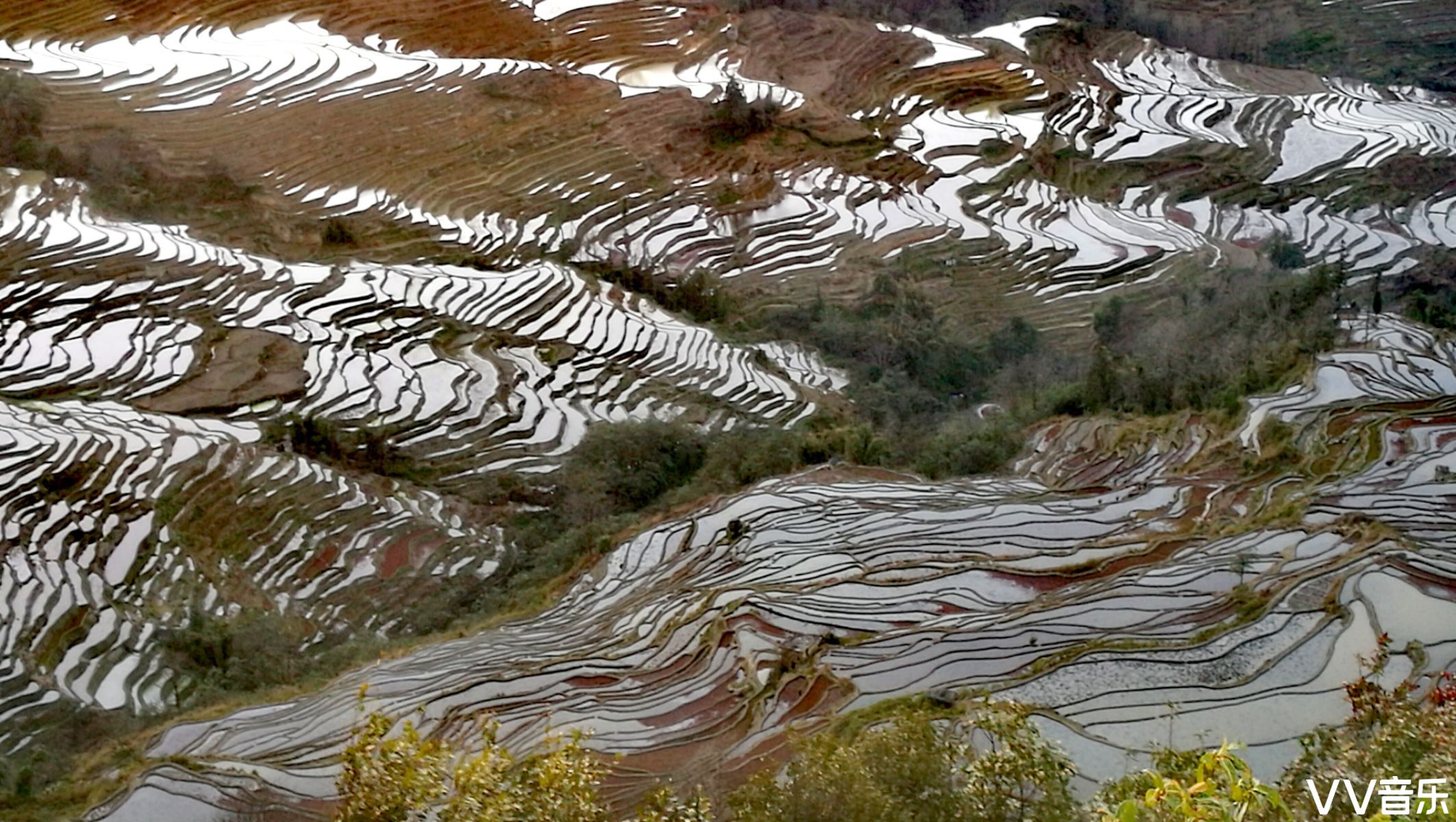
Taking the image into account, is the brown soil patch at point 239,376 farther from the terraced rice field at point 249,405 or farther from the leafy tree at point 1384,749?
the leafy tree at point 1384,749

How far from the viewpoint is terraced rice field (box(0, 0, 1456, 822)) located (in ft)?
15.6

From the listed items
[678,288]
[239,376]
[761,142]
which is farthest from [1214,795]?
[761,142]

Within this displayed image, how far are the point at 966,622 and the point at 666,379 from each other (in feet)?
13.9

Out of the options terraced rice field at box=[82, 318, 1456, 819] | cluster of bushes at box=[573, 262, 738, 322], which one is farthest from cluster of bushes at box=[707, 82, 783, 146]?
terraced rice field at box=[82, 318, 1456, 819]

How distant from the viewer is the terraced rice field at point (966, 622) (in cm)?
430

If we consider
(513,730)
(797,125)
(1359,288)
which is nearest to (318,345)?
(513,730)

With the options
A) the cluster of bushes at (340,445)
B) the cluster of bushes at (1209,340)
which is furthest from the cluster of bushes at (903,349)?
the cluster of bushes at (340,445)

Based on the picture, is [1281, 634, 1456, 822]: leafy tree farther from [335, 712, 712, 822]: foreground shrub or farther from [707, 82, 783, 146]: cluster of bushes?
[707, 82, 783, 146]: cluster of bushes

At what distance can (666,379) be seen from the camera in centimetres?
893

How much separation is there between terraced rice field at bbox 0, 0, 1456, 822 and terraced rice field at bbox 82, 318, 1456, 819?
0.02m

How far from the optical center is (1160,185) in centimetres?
1295

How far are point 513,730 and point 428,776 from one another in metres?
2.13

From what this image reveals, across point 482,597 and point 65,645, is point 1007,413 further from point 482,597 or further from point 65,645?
point 65,645

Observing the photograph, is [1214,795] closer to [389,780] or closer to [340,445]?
[389,780]
